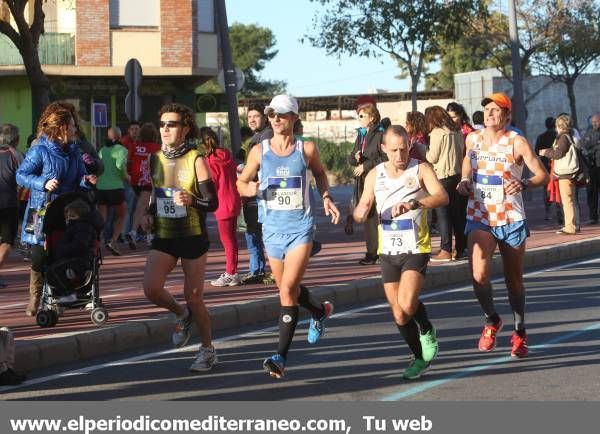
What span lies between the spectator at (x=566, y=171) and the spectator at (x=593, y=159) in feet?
7.10

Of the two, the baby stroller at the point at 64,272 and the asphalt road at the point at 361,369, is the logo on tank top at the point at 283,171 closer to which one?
the asphalt road at the point at 361,369

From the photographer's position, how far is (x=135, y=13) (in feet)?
139

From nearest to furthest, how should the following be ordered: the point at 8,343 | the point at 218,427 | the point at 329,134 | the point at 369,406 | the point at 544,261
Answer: the point at 218,427 < the point at 369,406 < the point at 8,343 < the point at 544,261 < the point at 329,134

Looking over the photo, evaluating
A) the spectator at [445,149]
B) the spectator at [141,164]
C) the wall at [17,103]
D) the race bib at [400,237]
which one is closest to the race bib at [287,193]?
the race bib at [400,237]

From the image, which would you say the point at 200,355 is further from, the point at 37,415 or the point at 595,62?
the point at 595,62

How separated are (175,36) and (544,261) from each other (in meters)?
24.7

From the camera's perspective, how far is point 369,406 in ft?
28.2

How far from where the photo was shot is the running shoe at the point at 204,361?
33.7 feet

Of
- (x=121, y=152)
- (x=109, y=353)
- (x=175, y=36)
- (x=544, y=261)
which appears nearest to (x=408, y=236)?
(x=109, y=353)

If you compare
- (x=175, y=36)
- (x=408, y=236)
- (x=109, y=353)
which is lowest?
(x=109, y=353)

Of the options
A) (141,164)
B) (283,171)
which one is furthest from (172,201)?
(141,164)

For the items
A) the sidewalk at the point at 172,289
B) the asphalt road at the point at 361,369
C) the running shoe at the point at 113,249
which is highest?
the running shoe at the point at 113,249

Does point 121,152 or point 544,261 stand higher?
point 121,152

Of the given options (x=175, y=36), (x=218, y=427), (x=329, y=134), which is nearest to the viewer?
(x=218, y=427)
